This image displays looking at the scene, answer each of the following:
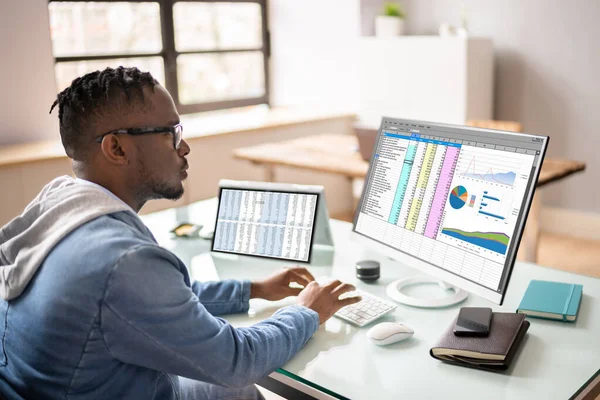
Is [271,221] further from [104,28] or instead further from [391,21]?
[391,21]

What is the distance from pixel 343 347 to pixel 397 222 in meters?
0.40

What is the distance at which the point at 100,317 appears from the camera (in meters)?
1.11

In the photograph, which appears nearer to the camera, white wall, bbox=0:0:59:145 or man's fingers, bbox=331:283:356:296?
man's fingers, bbox=331:283:356:296

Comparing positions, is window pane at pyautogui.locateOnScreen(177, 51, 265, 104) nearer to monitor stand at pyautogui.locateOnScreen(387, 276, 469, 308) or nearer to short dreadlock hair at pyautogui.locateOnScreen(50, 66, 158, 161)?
monitor stand at pyautogui.locateOnScreen(387, 276, 469, 308)

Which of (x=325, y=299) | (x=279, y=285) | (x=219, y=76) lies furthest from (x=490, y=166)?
(x=219, y=76)

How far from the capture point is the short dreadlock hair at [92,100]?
4.11ft

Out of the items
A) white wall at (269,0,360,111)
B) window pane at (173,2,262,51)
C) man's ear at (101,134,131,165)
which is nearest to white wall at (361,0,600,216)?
white wall at (269,0,360,111)

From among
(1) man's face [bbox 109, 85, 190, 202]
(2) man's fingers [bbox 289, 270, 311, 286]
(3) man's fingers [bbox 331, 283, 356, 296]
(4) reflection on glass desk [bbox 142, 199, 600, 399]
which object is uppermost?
(1) man's face [bbox 109, 85, 190, 202]

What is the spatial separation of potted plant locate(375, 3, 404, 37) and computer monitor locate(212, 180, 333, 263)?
317cm

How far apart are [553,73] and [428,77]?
2.62ft

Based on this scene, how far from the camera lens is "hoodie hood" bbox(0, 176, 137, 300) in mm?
1164

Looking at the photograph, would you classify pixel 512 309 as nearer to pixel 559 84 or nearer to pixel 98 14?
pixel 559 84

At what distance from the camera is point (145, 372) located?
3.98 ft

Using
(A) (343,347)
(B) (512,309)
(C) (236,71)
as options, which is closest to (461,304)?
(B) (512,309)
